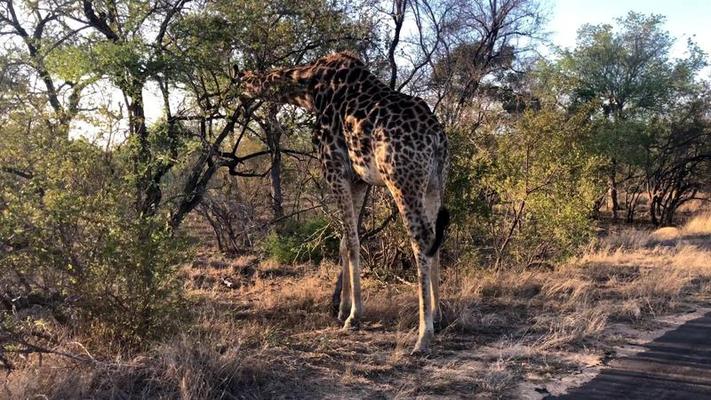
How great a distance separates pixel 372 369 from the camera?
508cm

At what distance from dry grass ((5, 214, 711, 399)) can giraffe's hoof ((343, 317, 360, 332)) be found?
5.4 inches

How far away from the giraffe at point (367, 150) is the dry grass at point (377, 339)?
1.60 ft

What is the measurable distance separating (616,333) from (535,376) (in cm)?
193

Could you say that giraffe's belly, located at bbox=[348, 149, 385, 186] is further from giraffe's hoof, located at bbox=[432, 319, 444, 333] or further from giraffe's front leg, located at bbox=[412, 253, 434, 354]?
giraffe's hoof, located at bbox=[432, 319, 444, 333]

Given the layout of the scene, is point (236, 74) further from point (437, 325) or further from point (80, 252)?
point (437, 325)

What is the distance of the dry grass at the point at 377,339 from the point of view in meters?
4.43

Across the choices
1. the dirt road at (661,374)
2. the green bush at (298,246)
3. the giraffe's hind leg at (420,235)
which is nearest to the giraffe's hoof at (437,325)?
the giraffe's hind leg at (420,235)

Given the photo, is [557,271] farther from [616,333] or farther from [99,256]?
[99,256]

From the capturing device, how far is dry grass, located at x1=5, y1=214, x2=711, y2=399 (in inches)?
174

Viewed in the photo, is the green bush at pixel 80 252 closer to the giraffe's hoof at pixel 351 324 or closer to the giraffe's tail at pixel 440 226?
the giraffe's hoof at pixel 351 324

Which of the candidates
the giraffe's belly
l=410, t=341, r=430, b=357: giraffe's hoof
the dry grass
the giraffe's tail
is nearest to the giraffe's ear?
Result: the giraffe's belly

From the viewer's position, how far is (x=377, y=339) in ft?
19.8

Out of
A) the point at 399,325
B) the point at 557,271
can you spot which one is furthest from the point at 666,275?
the point at 399,325

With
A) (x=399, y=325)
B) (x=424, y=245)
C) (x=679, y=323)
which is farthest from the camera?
(x=679, y=323)
